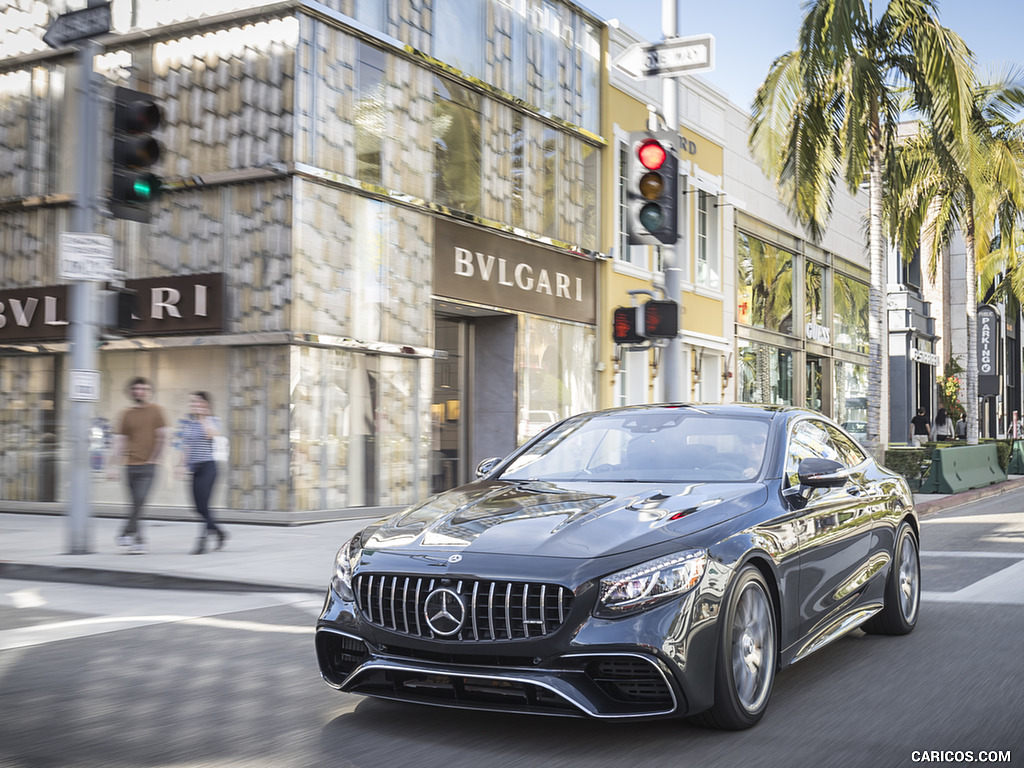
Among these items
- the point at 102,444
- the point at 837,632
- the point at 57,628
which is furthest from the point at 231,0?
the point at 837,632

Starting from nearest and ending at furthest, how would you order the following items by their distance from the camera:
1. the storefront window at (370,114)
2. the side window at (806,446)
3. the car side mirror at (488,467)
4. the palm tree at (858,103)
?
the side window at (806,446), the car side mirror at (488,467), the storefront window at (370,114), the palm tree at (858,103)

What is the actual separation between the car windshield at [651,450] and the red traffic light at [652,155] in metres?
4.91

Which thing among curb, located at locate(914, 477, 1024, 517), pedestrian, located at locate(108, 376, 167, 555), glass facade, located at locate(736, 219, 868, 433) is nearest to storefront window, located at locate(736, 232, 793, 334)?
glass facade, located at locate(736, 219, 868, 433)

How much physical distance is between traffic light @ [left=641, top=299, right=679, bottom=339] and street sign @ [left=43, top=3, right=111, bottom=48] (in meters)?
6.07

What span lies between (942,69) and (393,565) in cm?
1908

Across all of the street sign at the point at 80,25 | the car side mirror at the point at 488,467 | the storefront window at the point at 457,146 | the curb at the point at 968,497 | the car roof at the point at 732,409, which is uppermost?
the storefront window at the point at 457,146

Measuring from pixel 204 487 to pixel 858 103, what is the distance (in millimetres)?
14443

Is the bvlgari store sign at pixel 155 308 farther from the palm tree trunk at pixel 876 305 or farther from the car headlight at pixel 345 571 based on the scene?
the palm tree trunk at pixel 876 305

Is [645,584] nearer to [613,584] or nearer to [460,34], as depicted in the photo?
[613,584]

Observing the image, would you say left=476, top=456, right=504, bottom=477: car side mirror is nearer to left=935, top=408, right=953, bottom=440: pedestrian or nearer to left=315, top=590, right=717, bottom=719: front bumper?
left=315, top=590, right=717, bottom=719: front bumper

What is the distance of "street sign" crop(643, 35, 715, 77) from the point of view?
11.4 metres

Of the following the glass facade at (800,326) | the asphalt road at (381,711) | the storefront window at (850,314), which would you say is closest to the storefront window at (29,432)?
the asphalt road at (381,711)

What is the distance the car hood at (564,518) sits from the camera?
15.0ft

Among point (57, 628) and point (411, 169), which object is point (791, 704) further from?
point (411, 169)
